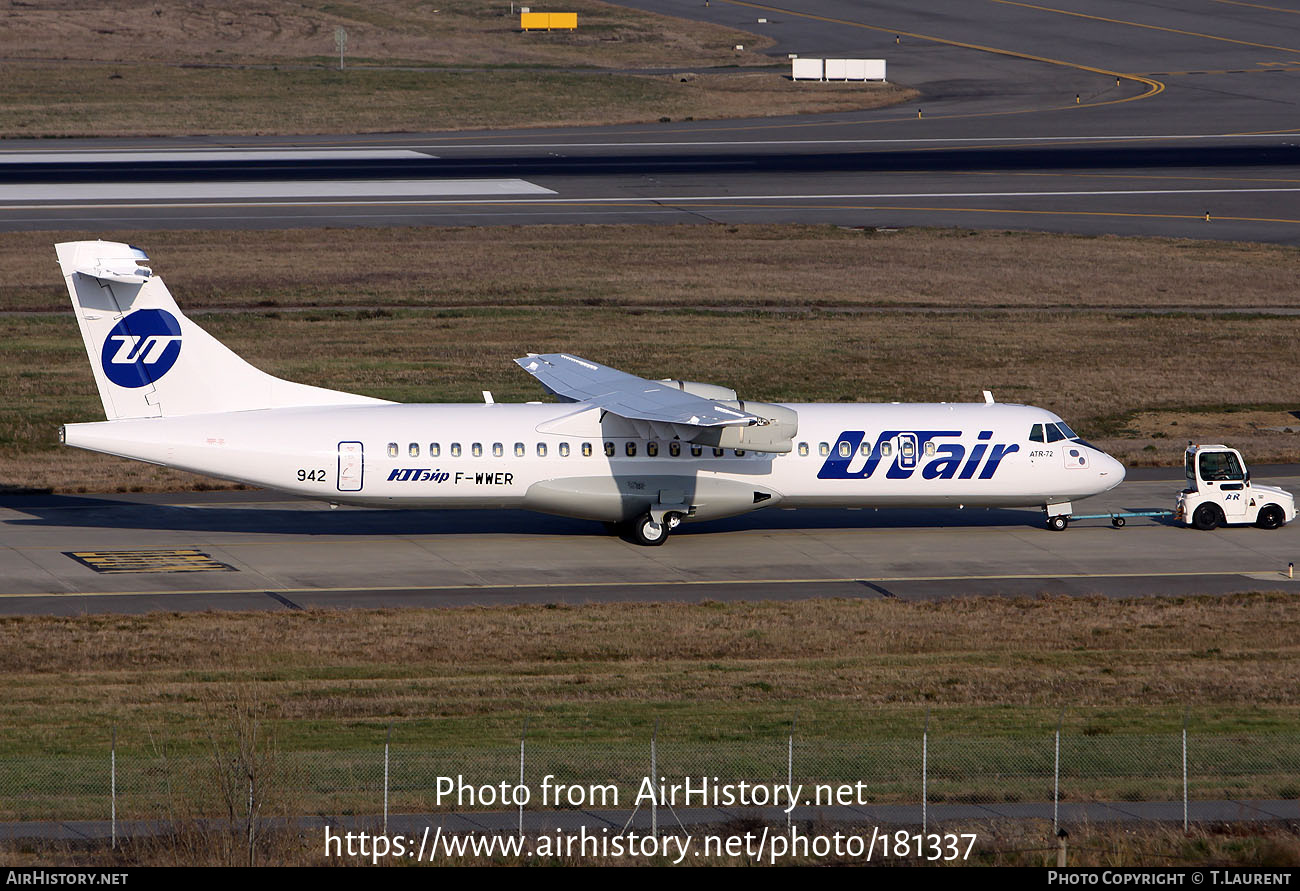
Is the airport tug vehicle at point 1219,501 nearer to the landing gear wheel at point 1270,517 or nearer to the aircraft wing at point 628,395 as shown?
the landing gear wheel at point 1270,517

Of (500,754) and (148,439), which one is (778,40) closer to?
(148,439)

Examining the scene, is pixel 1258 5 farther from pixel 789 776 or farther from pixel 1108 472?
pixel 789 776

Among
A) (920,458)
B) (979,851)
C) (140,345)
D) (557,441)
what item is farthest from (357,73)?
(979,851)

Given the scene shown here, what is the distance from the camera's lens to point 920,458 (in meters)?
37.9

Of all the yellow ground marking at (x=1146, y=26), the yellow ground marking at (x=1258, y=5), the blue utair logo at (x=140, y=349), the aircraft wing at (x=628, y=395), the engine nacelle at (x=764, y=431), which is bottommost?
the engine nacelle at (x=764, y=431)

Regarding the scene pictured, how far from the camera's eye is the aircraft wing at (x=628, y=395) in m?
34.1

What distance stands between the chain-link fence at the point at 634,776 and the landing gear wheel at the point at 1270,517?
18207 millimetres

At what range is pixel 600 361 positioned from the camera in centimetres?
5416

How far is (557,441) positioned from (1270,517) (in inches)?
715

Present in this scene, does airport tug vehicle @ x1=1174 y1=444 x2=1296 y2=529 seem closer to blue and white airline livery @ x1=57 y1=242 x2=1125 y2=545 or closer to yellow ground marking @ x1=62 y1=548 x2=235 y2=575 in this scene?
blue and white airline livery @ x1=57 y1=242 x2=1125 y2=545

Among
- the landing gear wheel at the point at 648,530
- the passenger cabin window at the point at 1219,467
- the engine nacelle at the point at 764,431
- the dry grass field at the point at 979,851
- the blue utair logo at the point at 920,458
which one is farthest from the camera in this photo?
the passenger cabin window at the point at 1219,467

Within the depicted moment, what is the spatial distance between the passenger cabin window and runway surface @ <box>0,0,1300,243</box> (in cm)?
3584

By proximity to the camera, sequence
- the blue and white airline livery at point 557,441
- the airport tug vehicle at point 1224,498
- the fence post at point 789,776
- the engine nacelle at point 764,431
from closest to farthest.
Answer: the fence post at point 789,776, the blue and white airline livery at point 557,441, the engine nacelle at point 764,431, the airport tug vehicle at point 1224,498

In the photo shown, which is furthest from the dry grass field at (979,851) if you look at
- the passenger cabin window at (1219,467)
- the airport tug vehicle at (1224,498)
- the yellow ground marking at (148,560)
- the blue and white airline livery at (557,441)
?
the passenger cabin window at (1219,467)
